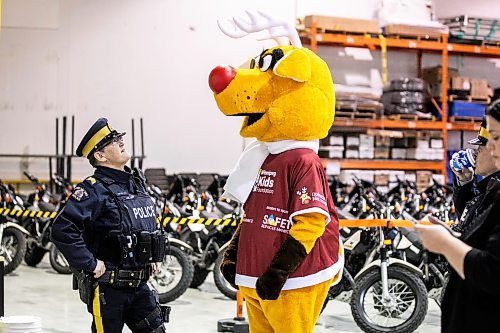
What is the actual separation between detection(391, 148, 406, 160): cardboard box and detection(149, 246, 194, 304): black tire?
619 cm

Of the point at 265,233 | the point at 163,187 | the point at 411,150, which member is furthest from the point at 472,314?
the point at 411,150

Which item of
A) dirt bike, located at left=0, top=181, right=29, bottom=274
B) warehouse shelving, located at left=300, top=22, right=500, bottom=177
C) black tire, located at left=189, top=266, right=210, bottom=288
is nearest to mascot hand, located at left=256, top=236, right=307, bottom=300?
black tire, located at left=189, top=266, right=210, bottom=288

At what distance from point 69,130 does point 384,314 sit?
7780 mm

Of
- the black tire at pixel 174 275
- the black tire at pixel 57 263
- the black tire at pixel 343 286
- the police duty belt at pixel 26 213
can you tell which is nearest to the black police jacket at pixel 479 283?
the black tire at pixel 343 286

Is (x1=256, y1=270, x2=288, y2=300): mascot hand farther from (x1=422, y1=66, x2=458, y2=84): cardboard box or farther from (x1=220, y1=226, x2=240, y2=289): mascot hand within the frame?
(x1=422, y1=66, x2=458, y2=84): cardboard box

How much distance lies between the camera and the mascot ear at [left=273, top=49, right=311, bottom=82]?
14.0 feet

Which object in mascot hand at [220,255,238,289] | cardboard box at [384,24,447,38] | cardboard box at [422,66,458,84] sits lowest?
mascot hand at [220,255,238,289]

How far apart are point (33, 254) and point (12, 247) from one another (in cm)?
77

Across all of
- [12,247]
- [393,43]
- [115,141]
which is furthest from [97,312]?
[393,43]

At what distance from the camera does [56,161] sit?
1324 centimetres

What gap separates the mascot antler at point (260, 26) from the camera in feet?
15.3

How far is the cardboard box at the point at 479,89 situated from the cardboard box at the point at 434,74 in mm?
353

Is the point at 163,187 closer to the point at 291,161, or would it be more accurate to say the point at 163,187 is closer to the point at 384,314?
the point at 384,314

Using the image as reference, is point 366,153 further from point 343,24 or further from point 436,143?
point 343,24
